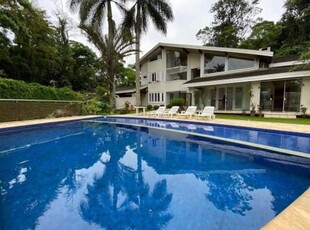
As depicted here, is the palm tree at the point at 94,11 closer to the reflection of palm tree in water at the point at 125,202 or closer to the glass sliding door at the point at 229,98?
the glass sliding door at the point at 229,98

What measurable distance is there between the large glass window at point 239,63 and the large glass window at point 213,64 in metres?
0.77

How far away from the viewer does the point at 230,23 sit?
114 feet

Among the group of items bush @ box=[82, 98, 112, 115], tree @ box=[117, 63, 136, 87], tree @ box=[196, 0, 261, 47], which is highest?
tree @ box=[196, 0, 261, 47]

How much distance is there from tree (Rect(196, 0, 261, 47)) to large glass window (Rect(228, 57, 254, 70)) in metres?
14.0

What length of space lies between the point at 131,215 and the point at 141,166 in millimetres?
2717

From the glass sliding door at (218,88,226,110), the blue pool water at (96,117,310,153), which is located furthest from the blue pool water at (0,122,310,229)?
the glass sliding door at (218,88,226,110)

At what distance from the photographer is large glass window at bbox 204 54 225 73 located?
21434 millimetres

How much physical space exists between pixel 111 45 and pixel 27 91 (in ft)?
28.1

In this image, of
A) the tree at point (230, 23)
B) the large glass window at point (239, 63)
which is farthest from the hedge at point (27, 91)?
the tree at point (230, 23)

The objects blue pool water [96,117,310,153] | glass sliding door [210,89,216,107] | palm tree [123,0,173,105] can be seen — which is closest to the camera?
blue pool water [96,117,310,153]

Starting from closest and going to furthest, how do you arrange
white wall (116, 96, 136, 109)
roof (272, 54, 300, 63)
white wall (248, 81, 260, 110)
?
white wall (248, 81, 260, 110)
roof (272, 54, 300, 63)
white wall (116, 96, 136, 109)

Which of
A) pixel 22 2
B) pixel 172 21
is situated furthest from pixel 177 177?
pixel 172 21

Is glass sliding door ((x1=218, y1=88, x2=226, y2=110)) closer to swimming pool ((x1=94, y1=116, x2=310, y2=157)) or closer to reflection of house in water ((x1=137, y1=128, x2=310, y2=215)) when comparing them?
swimming pool ((x1=94, y1=116, x2=310, y2=157))

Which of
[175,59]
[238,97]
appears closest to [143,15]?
[175,59]
